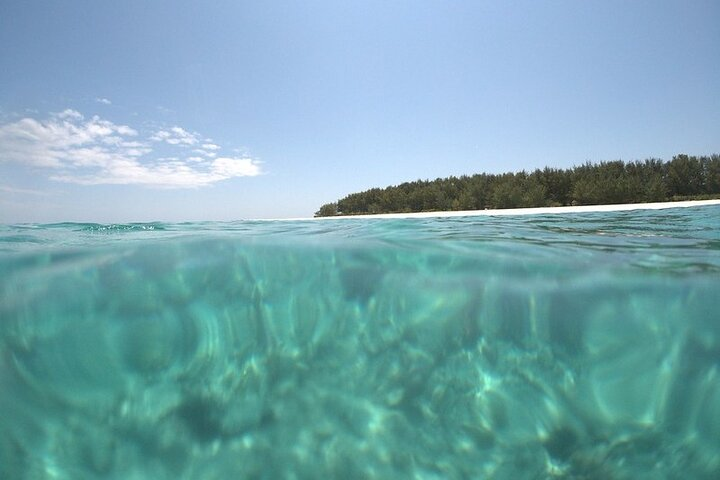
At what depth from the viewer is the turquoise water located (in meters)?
1.69

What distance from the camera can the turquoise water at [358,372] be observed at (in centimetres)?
169

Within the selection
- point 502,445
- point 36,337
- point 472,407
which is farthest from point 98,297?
point 502,445

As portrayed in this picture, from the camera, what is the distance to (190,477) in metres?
1.62

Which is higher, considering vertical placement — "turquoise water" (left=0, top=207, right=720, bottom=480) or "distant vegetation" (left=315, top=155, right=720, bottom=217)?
"distant vegetation" (left=315, top=155, right=720, bottom=217)

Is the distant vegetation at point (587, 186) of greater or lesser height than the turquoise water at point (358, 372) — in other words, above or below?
above

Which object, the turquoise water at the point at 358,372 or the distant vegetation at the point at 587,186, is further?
the distant vegetation at the point at 587,186

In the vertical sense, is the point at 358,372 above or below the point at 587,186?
below

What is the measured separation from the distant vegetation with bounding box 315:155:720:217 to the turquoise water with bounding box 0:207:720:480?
1629 cm

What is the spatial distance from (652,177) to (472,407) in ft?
70.5

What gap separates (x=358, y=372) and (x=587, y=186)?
19.0m

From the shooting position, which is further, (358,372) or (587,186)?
(587,186)

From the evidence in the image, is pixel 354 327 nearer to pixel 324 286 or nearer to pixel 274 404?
pixel 324 286

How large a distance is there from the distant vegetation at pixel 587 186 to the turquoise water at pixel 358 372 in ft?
53.5

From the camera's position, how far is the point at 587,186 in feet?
55.4
